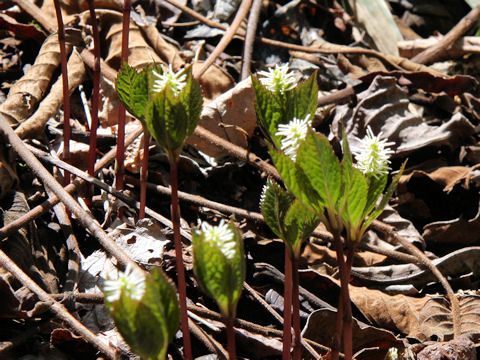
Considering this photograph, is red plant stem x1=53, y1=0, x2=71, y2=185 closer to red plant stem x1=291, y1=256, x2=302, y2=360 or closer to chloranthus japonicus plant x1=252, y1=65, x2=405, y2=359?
chloranthus japonicus plant x1=252, y1=65, x2=405, y2=359

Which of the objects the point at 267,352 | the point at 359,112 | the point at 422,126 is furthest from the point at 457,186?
the point at 267,352

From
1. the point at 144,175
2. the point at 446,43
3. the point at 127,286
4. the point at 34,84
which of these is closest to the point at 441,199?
the point at 446,43

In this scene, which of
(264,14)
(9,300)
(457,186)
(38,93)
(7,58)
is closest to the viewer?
(9,300)

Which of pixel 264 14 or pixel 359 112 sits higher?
pixel 264 14

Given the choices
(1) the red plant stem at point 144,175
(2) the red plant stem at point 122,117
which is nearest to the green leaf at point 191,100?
(1) the red plant stem at point 144,175

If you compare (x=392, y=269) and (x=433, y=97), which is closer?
(x=392, y=269)

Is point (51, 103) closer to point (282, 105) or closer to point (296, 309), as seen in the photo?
point (282, 105)

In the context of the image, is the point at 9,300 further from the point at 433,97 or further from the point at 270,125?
the point at 433,97

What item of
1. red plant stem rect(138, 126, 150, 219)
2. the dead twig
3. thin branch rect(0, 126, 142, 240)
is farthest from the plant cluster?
the dead twig
